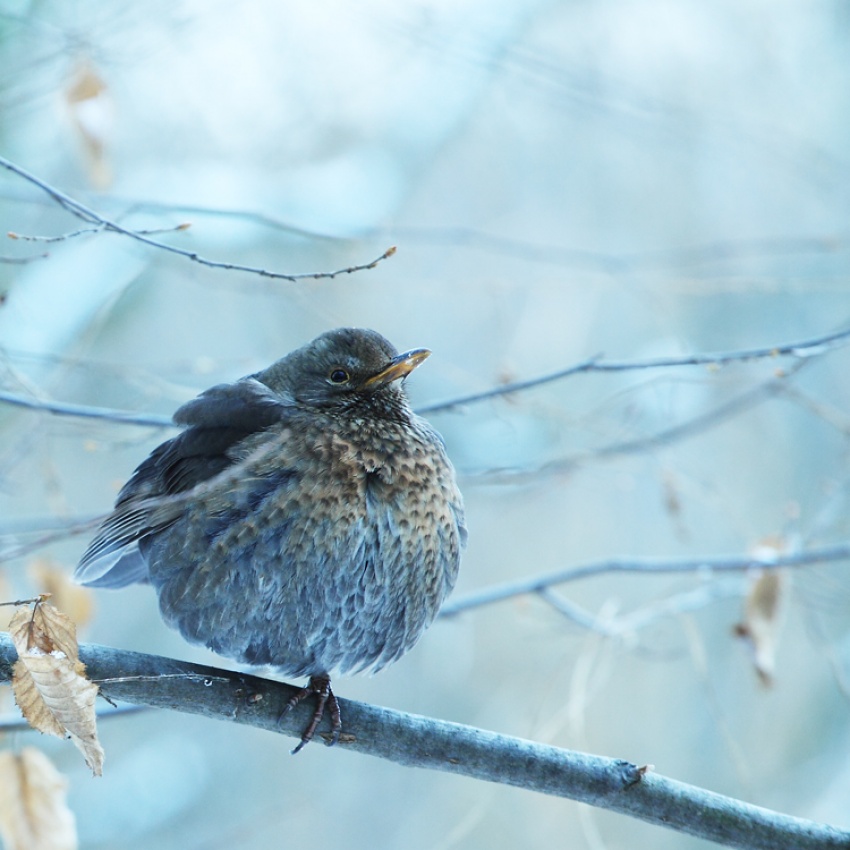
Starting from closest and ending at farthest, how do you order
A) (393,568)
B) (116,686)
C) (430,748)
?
(116,686) < (430,748) < (393,568)

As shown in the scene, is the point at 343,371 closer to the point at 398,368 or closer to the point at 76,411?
the point at 398,368

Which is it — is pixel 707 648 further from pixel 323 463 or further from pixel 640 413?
pixel 323 463

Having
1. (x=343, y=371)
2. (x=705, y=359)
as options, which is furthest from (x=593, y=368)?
(x=343, y=371)

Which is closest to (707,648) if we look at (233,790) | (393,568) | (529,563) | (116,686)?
Result: (529,563)

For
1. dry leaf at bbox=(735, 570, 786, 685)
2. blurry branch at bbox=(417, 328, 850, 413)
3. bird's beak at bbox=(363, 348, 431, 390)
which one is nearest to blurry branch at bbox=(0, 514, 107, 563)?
bird's beak at bbox=(363, 348, 431, 390)

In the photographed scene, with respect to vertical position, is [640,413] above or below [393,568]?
above

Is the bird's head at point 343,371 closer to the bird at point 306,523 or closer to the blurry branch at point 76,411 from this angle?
the bird at point 306,523

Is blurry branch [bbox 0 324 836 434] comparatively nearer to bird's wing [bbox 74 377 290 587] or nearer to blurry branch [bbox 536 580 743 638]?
bird's wing [bbox 74 377 290 587]
